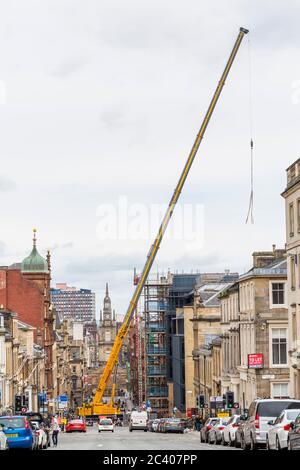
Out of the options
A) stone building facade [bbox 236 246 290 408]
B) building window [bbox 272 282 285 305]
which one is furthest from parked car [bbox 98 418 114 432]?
building window [bbox 272 282 285 305]

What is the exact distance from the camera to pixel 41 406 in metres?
122

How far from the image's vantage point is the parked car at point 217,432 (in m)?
49.1

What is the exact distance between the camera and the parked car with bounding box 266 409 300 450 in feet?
104

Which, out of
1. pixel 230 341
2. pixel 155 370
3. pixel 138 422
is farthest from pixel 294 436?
pixel 155 370

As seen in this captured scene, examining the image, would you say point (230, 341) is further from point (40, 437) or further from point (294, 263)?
point (40, 437)

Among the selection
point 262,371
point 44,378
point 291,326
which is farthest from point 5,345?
point 44,378

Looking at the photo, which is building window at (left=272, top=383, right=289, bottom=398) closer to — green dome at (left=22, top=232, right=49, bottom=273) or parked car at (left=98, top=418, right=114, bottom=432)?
parked car at (left=98, top=418, right=114, bottom=432)

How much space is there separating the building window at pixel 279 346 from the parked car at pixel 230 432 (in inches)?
1201

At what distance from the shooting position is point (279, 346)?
7806 centimetres

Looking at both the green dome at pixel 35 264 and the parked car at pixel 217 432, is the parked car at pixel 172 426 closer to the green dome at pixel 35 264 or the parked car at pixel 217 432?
the parked car at pixel 217 432

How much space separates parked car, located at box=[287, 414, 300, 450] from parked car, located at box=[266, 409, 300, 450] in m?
1.67

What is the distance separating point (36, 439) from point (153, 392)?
130213mm

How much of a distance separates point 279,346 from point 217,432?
2905 centimetres
